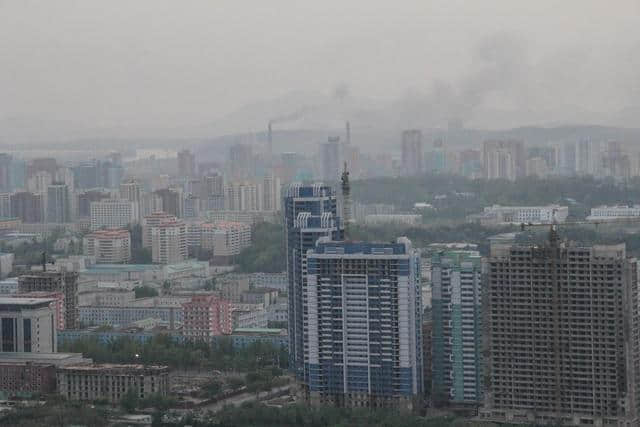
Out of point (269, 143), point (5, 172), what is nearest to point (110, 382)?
point (269, 143)

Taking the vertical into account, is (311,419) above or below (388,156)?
below

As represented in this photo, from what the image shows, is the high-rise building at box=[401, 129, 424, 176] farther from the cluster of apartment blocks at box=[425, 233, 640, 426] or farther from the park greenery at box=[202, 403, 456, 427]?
the park greenery at box=[202, 403, 456, 427]

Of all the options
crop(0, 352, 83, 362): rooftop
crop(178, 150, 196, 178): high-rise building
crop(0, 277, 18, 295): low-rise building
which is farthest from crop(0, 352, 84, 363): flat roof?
crop(178, 150, 196, 178): high-rise building

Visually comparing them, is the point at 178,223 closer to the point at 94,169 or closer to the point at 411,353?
the point at 94,169

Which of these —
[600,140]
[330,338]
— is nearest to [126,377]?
[330,338]

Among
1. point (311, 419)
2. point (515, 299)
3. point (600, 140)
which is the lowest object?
point (311, 419)

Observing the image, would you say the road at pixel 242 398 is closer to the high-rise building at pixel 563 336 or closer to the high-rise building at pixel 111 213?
the high-rise building at pixel 563 336
